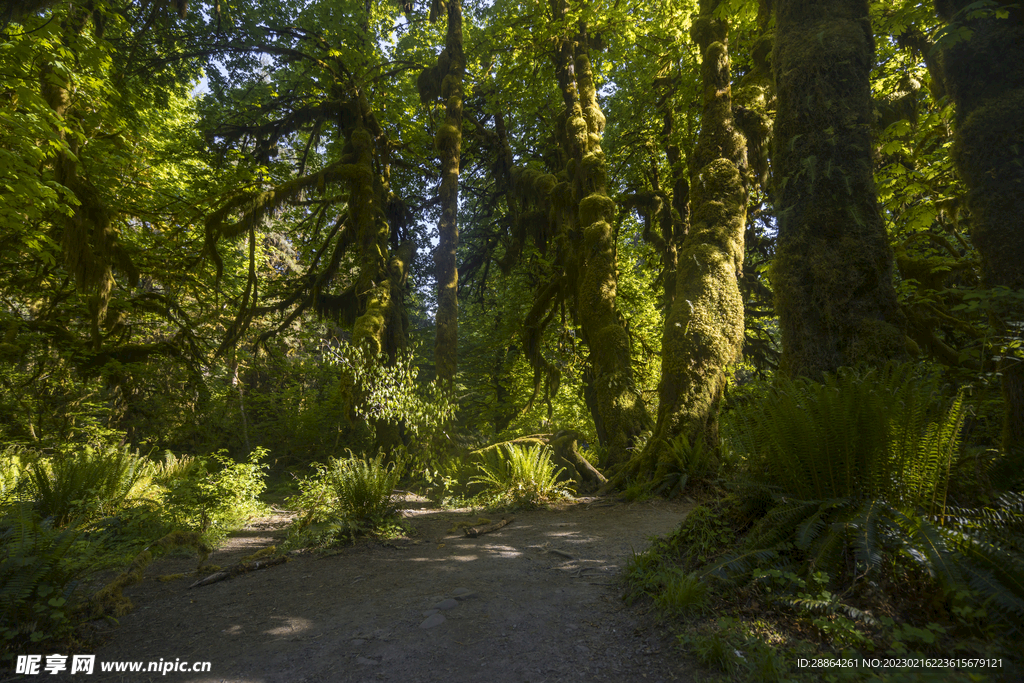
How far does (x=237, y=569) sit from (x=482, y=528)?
2609mm

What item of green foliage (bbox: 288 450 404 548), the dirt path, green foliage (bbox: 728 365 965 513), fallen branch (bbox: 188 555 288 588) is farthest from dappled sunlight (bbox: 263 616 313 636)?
green foliage (bbox: 728 365 965 513)

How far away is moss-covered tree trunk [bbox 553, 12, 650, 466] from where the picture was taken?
8617mm

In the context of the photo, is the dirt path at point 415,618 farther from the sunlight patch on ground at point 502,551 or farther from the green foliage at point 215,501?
the green foliage at point 215,501

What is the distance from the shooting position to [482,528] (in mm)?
5730

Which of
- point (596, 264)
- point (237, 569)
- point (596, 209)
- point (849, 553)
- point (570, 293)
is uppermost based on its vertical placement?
point (596, 209)

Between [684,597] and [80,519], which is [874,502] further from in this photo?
[80,519]

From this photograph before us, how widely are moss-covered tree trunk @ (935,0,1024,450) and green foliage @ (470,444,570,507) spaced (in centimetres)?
507

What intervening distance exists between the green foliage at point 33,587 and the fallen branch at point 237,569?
1246 mm

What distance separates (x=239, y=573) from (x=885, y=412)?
5.53 m

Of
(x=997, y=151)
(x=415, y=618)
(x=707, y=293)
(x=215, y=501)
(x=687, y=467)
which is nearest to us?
(x=415, y=618)

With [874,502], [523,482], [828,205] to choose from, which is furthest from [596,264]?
[874,502]

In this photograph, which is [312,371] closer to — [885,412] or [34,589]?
[34,589]

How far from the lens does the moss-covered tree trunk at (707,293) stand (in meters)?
6.99

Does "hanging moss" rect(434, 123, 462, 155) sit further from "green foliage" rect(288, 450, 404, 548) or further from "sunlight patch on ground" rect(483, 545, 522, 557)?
"sunlight patch on ground" rect(483, 545, 522, 557)
